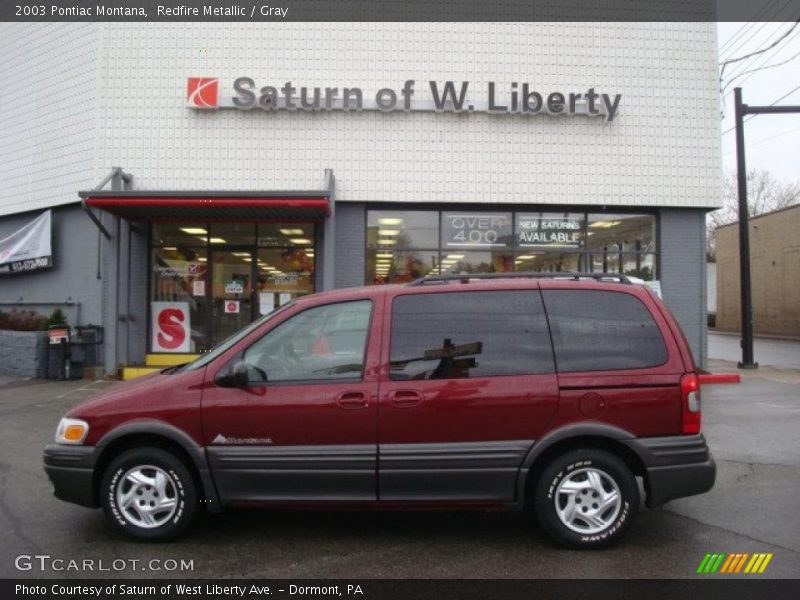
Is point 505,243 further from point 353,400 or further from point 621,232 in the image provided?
point 353,400

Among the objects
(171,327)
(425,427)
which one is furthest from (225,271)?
(425,427)

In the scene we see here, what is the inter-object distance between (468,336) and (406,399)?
0.62m

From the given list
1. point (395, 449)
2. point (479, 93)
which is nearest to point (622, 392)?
point (395, 449)

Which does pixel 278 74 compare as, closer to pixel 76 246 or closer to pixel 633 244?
pixel 76 246

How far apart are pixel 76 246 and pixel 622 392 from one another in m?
13.1

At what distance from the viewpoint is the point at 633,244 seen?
14258mm

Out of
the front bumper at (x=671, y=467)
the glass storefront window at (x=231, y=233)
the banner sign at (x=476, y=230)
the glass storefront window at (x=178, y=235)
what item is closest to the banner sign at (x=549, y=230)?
the banner sign at (x=476, y=230)

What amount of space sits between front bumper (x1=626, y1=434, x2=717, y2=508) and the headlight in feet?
12.2

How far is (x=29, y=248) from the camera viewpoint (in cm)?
1493

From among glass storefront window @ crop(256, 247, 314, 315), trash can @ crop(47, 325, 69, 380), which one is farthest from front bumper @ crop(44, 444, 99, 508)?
glass storefront window @ crop(256, 247, 314, 315)

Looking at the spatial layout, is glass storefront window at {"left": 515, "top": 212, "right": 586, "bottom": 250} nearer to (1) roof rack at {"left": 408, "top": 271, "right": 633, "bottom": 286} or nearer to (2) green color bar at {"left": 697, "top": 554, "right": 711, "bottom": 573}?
(1) roof rack at {"left": 408, "top": 271, "right": 633, "bottom": 286}

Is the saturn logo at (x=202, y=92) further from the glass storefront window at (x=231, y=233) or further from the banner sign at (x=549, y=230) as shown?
the banner sign at (x=549, y=230)

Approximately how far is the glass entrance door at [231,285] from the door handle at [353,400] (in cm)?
993
